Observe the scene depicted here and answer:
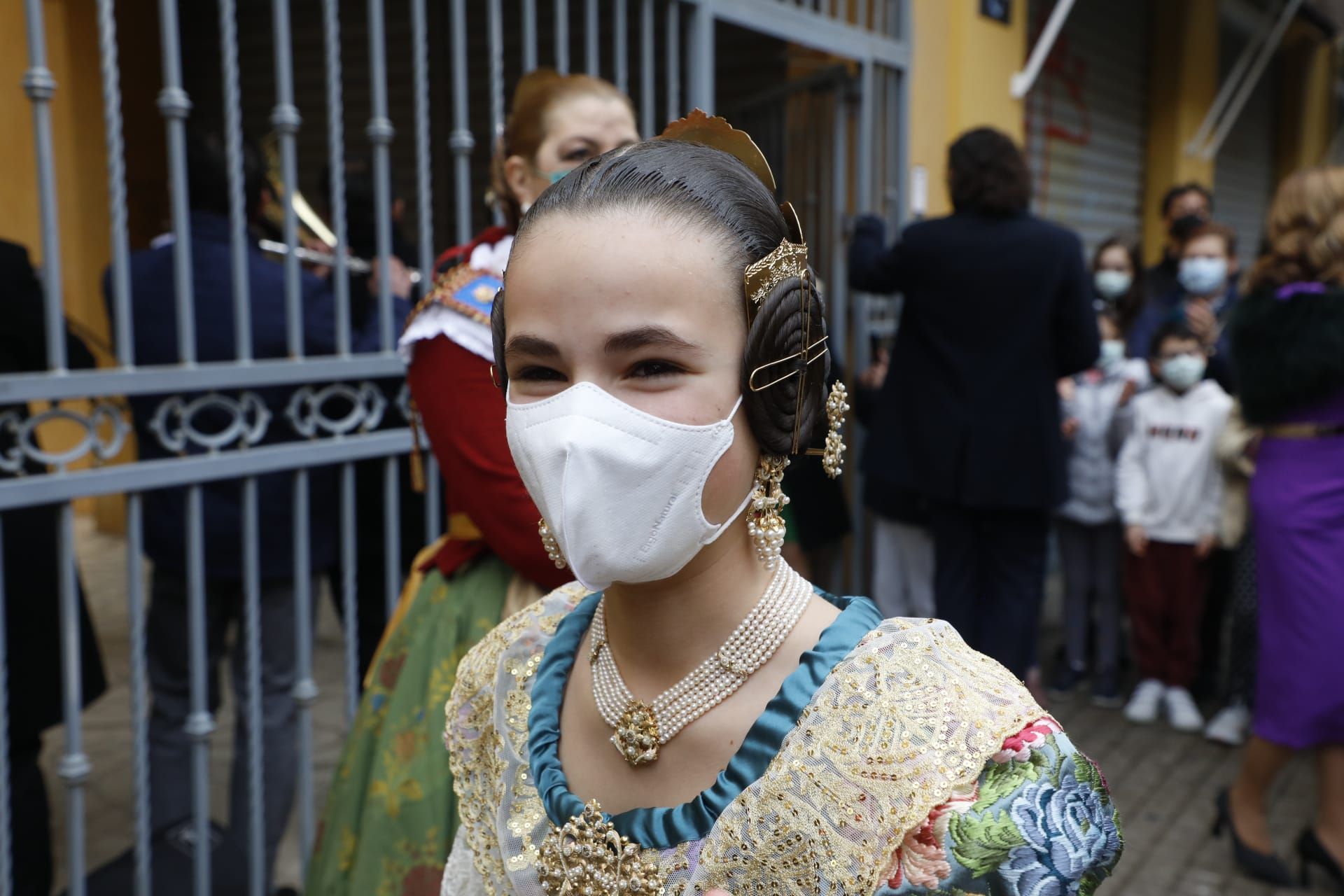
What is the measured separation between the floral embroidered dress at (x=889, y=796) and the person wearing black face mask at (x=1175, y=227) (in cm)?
484

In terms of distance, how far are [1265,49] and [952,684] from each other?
9.22m

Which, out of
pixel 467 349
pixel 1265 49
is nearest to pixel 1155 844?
pixel 467 349

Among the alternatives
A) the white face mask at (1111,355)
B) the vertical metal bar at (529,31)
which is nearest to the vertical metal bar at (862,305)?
the white face mask at (1111,355)

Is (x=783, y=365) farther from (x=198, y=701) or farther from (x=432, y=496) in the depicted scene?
(x=432, y=496)

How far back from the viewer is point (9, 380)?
207 centimetres

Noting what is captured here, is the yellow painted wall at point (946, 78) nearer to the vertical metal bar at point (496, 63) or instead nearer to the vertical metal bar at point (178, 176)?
the vertical metal bar at point (496, 63)

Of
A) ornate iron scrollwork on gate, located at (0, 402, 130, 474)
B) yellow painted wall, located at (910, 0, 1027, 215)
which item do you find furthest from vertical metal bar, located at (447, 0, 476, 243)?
yellow painted wall, located at (910, 0, 1027, 215)

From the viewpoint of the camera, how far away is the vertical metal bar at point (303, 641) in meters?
2.68

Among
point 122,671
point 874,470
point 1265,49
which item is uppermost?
point 1265,49

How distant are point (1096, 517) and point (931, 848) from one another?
13.6 ft

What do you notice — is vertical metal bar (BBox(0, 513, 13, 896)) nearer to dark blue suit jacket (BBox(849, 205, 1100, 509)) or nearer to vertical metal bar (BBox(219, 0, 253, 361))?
vertical metal bar (BBox(219, 0, 253, 361))

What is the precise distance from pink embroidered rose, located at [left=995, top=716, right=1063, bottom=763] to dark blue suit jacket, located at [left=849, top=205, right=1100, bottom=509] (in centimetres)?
300

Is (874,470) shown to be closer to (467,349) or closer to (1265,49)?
(467,349)

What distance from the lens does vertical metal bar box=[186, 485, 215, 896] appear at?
2465 mm
